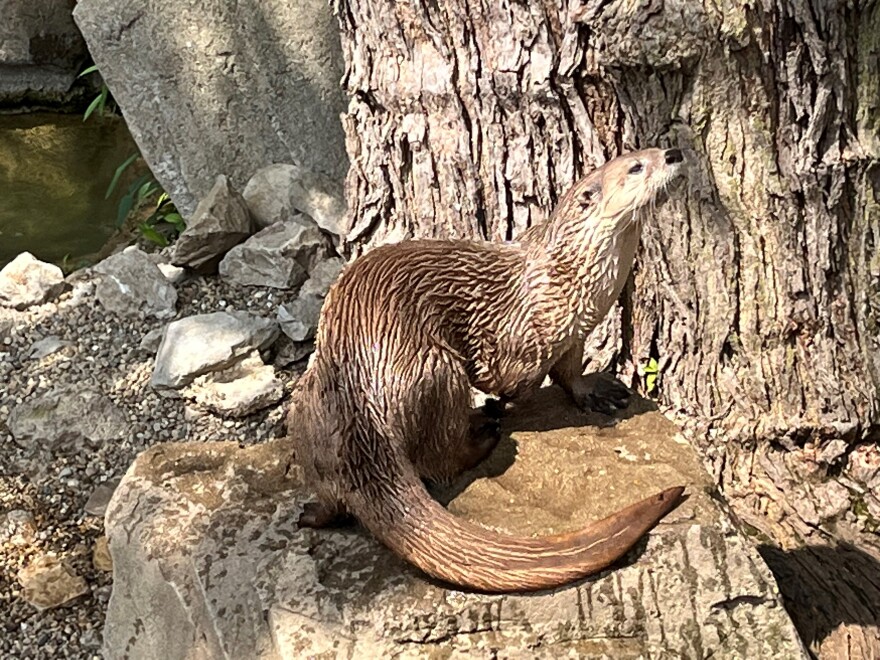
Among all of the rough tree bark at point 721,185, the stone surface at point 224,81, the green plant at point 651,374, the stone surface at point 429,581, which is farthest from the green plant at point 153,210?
the green plant at point 651,374

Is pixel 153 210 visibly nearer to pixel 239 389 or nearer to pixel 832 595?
pixel 239 389

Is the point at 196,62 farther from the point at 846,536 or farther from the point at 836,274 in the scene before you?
the point at 846,536

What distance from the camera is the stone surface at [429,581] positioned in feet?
5.35

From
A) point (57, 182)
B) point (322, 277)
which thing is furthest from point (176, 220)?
point (57, 182)

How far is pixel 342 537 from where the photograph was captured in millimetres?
1799

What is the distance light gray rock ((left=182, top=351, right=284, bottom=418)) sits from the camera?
2.90 metres

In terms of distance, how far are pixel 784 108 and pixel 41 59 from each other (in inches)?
192

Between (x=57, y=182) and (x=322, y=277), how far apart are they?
2.40 m

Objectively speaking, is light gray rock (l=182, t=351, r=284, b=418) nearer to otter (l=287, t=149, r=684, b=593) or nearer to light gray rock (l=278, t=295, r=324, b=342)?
light gray rock (l=278, t=295, r=324, b=342)

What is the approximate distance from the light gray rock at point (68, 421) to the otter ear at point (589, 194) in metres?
1.69

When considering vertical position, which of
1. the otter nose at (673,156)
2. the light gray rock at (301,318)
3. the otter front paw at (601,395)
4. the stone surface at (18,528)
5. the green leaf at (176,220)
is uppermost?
the otter nose at (673,156)

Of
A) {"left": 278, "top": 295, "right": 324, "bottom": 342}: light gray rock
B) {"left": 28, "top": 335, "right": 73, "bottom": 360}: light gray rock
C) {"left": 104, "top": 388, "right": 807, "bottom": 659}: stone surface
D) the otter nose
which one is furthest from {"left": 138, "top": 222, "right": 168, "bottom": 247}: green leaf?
the otter nose

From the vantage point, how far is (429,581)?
5.54 feet

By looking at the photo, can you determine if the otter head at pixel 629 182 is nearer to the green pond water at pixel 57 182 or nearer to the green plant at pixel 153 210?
the green plant at pixel 153 210
